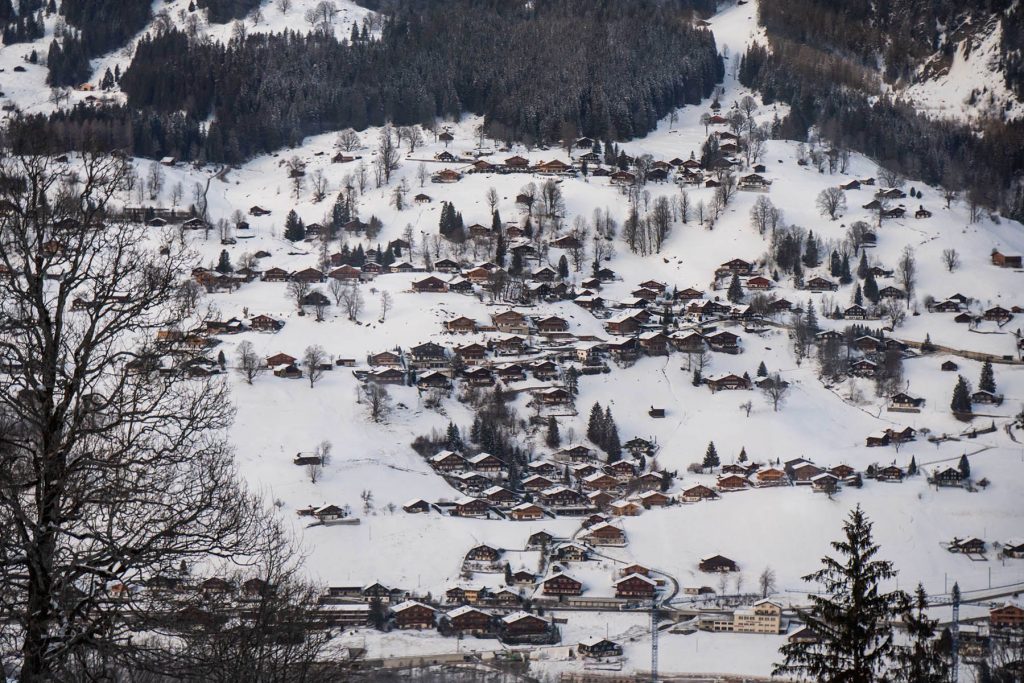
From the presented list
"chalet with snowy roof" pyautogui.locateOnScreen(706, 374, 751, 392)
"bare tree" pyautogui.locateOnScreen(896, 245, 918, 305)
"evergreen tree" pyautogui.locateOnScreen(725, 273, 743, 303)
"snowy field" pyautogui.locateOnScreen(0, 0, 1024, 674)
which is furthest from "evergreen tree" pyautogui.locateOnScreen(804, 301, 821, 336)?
"bare tree" pyautogui.locateOnScreen(896, 245, 918, 305)

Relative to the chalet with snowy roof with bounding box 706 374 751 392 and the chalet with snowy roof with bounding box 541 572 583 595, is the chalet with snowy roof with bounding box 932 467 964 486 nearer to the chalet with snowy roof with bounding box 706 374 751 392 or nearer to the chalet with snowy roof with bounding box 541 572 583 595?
the chalet with snowy roof with bounding box 706 374 751 392

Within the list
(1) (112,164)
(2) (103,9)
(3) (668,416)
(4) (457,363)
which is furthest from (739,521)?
(2) (103,9)

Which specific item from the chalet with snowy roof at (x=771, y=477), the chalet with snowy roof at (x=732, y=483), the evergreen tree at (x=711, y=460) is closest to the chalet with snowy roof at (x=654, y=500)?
the chalet with snowy roof at (x=732, y=483)

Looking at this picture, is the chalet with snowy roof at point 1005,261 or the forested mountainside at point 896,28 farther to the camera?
the forested mountainside at point 896,28

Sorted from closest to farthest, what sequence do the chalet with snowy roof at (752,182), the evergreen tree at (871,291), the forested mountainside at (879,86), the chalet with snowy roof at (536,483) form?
the chalet with snowy roof at (536,483) → the evergreen tree at (871,291) → the chalet with snowy roof at (752,182) → the forested mountainside at (879,86)

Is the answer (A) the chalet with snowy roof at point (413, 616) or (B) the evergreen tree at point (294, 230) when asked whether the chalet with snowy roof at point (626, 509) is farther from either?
(B) the evergreen tree at point (294, 230)

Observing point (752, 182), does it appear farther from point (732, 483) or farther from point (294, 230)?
point (732, 483)

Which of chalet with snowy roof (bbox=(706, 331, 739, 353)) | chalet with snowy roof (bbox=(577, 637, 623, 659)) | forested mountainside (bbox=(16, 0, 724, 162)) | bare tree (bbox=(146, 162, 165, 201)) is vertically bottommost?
chalet with snowy roof (bbox=(577, 637, 623, 659))
